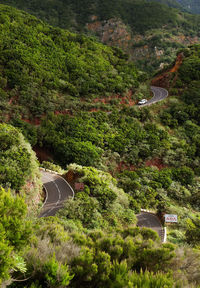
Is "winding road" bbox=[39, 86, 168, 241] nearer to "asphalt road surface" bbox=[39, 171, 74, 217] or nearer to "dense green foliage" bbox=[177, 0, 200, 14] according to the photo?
"asphalt road surface" bbox=[39, 171, 74, 217]

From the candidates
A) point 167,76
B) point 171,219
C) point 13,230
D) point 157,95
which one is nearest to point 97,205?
point 171,219

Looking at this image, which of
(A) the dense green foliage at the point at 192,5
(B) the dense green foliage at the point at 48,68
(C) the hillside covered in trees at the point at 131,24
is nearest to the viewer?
(B) the dense green foliage at the point at 48,68

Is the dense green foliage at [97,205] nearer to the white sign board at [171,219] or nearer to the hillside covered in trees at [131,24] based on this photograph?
the white sign board at [171,219]

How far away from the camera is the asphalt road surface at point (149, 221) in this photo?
693 inches

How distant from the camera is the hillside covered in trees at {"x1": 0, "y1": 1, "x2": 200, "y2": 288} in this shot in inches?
256

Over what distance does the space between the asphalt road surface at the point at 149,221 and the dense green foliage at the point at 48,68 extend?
18694 millimetres

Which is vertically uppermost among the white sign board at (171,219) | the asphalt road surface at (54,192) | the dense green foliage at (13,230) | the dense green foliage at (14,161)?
the dense green foliage at (13,230)

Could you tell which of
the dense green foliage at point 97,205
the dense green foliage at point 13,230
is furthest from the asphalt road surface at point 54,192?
the dense green foliage at point 13,230

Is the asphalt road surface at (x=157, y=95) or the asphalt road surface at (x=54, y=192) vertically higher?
the asphalt road surface at (x=157, y=95)

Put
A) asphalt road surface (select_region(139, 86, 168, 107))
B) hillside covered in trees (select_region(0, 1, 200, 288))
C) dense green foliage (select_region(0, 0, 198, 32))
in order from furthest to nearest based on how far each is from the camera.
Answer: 1. dense green foliage (select_region(0, 0, 198, 32))
2. asphalt road surface (select_region(139, 86, 168, 107))
3. hillside covered in trees (select_region(0, 1, 200, 288))

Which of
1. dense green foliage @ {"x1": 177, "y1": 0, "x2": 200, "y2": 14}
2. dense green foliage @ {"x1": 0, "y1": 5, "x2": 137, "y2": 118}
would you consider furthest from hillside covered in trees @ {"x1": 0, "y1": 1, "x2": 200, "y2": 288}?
dense green foliage @ {"x1": 177, "y1": 0, "x2": 200, "y2": 14}

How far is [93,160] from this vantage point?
2661 centimetres

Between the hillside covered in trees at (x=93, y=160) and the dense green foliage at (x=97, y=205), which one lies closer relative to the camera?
the hillside covered in trees at (x=93, y=160)

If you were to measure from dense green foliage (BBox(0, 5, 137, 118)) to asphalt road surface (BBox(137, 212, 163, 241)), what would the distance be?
18694mm
